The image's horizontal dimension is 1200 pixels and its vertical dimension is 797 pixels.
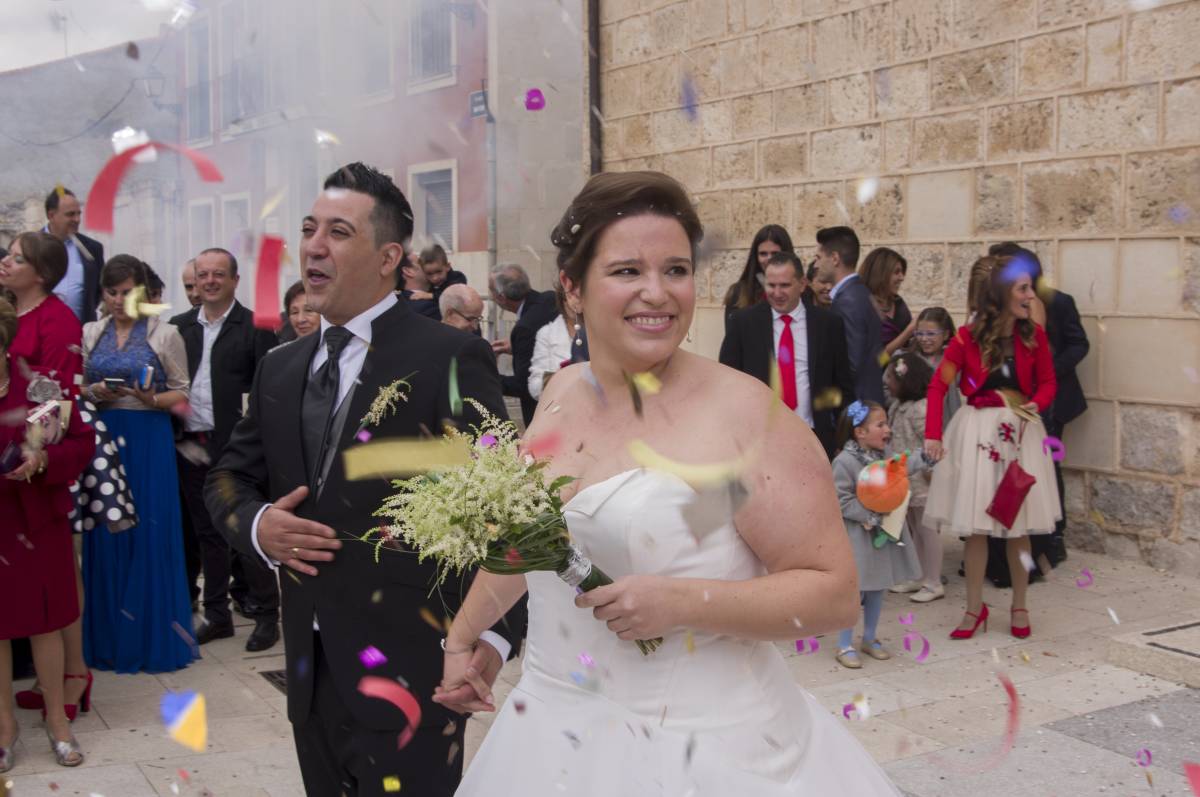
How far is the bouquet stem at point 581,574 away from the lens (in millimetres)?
2088

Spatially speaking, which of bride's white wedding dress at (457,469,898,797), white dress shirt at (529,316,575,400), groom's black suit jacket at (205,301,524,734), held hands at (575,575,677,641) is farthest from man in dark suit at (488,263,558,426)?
held hands at (575,575,677,641)

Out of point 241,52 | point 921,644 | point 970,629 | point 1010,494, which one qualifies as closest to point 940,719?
point 921,644

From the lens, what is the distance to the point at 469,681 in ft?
8.15

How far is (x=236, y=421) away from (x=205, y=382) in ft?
1.01

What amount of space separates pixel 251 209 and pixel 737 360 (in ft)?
23.0

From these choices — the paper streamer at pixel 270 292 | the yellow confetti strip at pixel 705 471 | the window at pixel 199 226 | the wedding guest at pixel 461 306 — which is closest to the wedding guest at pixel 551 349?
the wedding guest at pixel 461 306

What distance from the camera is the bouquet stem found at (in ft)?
6.85

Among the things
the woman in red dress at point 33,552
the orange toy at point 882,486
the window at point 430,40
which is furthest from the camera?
the window at point 430,40

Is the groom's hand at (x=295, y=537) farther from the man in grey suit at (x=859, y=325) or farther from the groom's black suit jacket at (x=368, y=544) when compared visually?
the man in grey suit at (x=859, y=325)

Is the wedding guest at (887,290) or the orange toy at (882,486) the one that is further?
the wedding guest at (887,290)

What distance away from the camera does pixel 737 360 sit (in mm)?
6902

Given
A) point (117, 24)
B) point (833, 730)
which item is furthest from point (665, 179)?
point (117, 24)

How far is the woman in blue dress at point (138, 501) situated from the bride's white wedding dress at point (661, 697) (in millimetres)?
4113

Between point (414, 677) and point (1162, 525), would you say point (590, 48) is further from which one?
point (414, 677)
